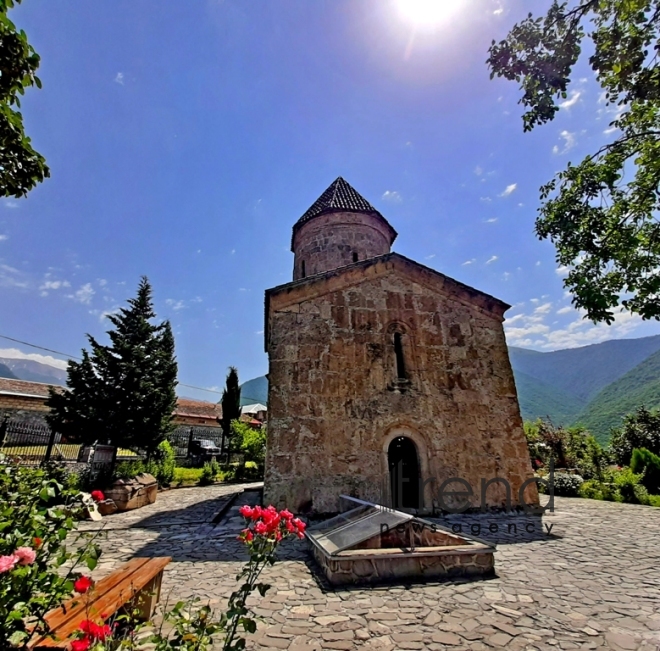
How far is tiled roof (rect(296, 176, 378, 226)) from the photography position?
13.5 metres

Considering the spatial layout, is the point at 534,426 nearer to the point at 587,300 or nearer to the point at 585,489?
the point at 585,489

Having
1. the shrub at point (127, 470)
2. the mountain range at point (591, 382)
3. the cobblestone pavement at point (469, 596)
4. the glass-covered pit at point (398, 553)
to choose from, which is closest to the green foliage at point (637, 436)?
the cobblestone pavement at point (469, 596)

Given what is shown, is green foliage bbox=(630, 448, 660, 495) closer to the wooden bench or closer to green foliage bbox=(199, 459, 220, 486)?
the wooden bench

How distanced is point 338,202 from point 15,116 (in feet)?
36.8

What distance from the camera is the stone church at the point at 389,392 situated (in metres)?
7.60

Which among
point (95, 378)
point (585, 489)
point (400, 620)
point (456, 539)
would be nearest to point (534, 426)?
point (585, 489)

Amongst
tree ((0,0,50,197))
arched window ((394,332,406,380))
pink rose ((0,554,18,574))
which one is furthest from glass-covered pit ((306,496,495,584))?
tree ((0,0,50,197))

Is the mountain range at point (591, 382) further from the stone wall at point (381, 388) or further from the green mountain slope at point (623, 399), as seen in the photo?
the stone wall at point (381, 388)

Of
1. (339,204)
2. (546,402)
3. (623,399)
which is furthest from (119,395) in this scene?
(546,402)

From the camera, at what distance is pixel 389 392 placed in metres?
8.41

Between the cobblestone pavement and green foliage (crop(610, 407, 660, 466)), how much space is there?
36.2 ft

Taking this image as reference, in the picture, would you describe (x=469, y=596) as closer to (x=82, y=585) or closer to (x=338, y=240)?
(x=82, y=585)

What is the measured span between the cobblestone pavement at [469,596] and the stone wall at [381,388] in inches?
60.8

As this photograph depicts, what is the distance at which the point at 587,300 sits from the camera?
7.17 metres
